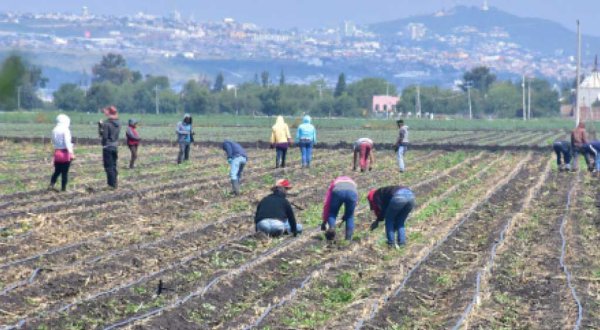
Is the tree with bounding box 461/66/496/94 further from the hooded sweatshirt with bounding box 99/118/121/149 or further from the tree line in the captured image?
the hooded sweatshirt with bounding box 99/118/121/149

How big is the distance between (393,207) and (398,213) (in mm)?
177

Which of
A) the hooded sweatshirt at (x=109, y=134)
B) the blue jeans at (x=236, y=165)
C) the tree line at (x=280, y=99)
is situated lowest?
the tree line at (x=280, y=99)

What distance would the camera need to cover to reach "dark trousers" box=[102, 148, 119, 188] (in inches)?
968

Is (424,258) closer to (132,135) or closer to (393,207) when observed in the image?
(393,207)

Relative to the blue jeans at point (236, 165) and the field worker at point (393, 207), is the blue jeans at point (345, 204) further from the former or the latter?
the blue jeans at point (236, 165)

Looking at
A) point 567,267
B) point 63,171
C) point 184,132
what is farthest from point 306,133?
point 567,267

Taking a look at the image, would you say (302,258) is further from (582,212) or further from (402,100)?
(402,100)

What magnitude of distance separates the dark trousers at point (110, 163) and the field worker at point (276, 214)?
23.7 feet

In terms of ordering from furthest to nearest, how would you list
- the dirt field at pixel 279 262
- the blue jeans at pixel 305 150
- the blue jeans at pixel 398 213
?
the blue jeans at pixel 305 150 < the blue jeans at pixel 398 213 < the dirt field at pixel 279 262

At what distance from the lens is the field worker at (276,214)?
1784 cm

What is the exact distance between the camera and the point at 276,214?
17.9 m

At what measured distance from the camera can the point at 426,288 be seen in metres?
14.3

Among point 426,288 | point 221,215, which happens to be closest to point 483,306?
point 426,288

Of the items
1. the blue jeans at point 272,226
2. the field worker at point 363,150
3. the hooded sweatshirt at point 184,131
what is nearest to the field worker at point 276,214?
the blue jeans at point 272,226
